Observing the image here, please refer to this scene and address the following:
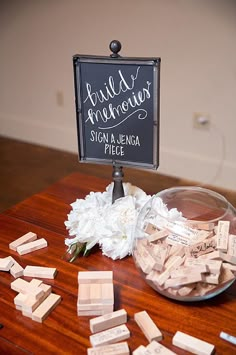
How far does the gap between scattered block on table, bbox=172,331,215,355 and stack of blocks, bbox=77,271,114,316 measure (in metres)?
0.16

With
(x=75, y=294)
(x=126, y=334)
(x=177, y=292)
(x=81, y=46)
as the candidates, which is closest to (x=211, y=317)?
(x=177, y=292)

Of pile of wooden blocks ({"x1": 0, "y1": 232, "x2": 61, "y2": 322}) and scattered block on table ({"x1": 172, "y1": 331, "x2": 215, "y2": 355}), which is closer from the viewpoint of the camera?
scattered block on table ({"x1": 172, "y1": 331, "x2": 215, "y2": 355})

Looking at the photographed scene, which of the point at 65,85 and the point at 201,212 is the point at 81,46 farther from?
the point at 201,212

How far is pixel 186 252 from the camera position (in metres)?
1.00

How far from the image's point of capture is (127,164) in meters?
1.30

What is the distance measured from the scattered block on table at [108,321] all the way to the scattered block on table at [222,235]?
0.26 m

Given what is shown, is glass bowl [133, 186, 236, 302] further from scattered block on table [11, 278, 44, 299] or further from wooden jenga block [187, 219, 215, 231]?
scattered block on table [11, 278, 44, 299]

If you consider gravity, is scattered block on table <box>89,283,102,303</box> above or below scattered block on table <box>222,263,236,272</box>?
below

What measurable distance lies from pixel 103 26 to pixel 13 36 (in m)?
1.01

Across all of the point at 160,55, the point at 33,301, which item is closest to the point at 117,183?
the point at 33,301

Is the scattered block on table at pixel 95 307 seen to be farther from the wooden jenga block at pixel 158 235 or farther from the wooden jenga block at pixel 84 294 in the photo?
the wooden jenga block at pixel 158 235

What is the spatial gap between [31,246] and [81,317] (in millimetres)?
320

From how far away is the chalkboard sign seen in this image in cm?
120

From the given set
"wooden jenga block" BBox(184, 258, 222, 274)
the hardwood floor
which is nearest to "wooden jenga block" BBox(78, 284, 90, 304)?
"wooden jenga block" BBox(184, 258, 222, 274)
